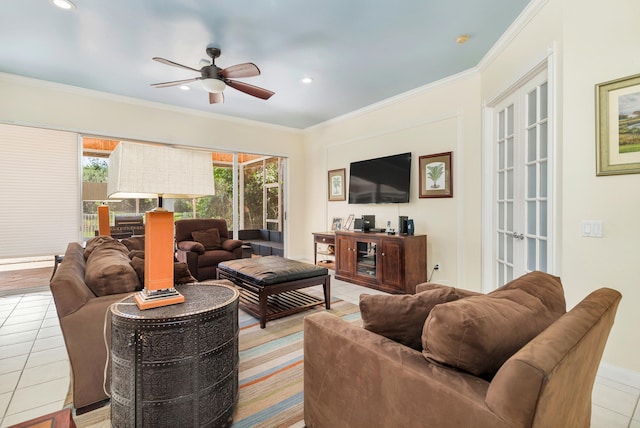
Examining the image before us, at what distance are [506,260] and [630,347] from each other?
4.25ft

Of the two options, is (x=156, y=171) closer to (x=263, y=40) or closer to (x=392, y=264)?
(x=263, y=40)

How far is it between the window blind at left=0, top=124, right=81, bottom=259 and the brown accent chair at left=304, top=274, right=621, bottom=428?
4701mm

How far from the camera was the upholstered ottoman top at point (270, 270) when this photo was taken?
117 inches

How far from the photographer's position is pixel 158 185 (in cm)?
142

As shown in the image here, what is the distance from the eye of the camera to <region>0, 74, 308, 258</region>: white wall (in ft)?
12.8

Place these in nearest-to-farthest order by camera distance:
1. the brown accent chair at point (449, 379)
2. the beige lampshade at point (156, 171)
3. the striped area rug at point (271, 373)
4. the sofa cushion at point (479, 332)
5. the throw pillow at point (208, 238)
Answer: the brown accent chair at point (449, 379)
the sofa cushion at point (479, 332)
the beige lampshade at point (156, 171)
the striped area rug at point (271, 373)
the throw pillow at point (208, 238)

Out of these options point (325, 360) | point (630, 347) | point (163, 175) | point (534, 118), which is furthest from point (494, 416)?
point (534, 118)

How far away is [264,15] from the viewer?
262 cm

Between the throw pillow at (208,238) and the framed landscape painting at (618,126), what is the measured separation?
464cm

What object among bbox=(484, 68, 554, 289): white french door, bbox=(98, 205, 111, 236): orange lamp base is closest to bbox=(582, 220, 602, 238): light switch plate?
bbox=(484, 68, 554, 289): white french door

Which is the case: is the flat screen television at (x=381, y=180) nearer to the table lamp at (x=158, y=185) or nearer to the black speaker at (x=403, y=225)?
the black speaker at (x=403, y=225)

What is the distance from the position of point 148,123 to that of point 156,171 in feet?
13.3

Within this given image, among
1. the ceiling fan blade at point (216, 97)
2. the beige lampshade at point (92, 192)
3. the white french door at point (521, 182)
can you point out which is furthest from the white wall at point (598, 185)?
the beige lampshade at point (92, 192)

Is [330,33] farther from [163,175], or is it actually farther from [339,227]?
[339,227]
